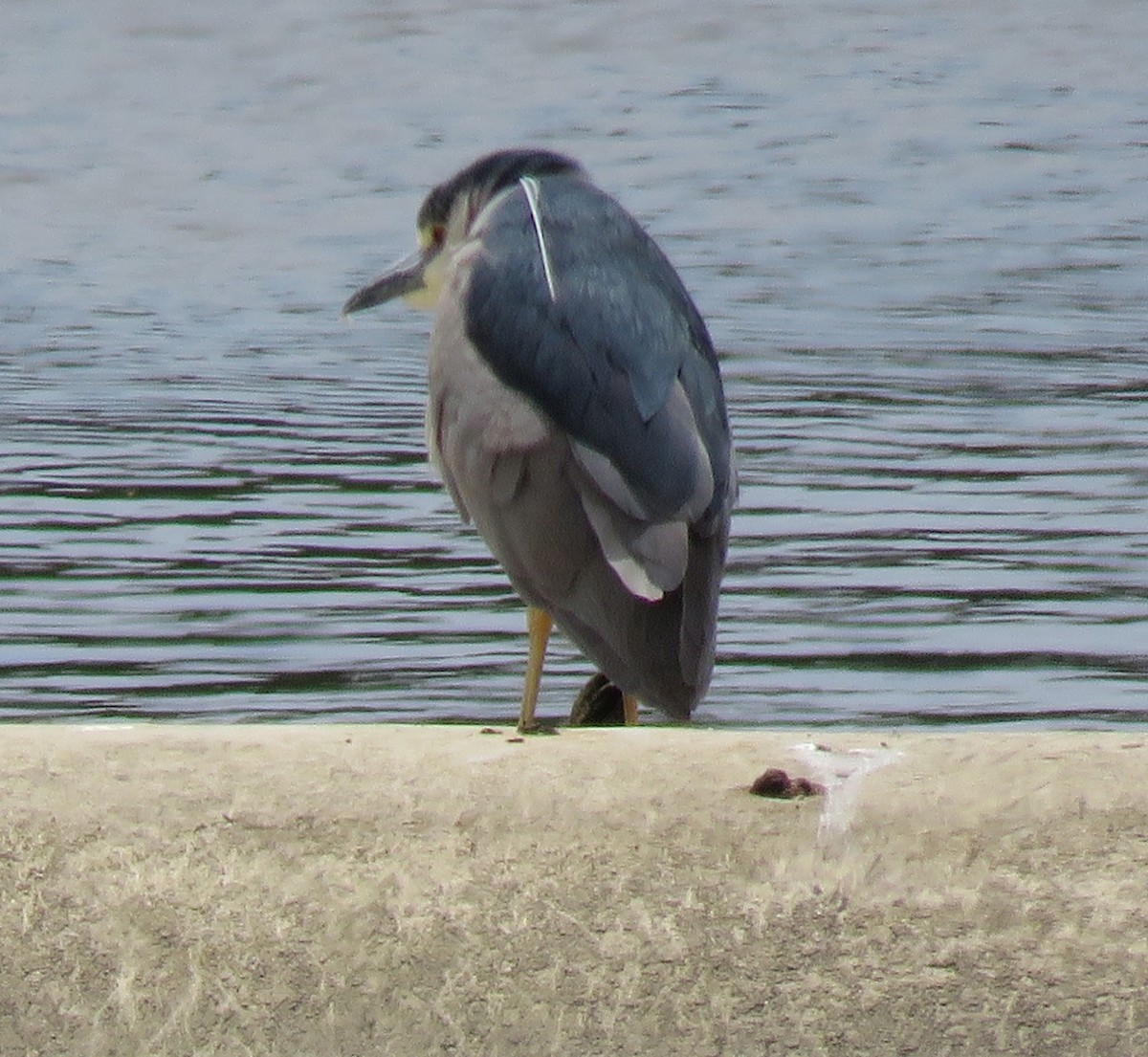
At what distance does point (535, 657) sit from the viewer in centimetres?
393

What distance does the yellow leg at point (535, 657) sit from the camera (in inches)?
150

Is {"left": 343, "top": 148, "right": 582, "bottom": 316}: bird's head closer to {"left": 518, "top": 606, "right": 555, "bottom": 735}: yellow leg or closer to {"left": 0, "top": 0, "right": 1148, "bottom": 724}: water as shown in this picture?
{"left": 518, "top": 606, "right": 555, "bottom": 735}: yellow leg

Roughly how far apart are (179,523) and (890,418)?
6.70 feet

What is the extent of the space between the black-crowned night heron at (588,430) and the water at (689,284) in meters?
1.42

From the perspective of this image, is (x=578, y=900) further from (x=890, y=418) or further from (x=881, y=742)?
(x=890, y=418)

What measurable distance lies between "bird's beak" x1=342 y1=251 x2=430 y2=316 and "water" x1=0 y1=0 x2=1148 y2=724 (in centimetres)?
101

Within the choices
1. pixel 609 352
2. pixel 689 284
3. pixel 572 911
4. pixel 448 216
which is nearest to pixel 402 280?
pixel 448 216

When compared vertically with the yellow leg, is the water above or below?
below

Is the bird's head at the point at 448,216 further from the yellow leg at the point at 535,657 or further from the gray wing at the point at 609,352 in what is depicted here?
the yellow leg at the point at 535,657

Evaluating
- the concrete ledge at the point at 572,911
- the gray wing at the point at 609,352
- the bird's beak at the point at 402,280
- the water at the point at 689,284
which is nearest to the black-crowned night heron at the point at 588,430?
the gray wing at the point at 609,352

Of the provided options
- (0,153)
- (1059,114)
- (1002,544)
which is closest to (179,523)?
(1002,544)

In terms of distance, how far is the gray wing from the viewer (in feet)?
12.1

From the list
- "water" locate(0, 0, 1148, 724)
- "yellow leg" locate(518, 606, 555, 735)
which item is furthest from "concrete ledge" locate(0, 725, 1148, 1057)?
"water" locate(0, 0, 1148, 724)

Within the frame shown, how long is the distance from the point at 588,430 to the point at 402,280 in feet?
2.89
